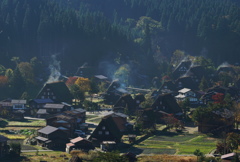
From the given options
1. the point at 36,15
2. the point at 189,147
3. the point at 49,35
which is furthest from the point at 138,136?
the point at 36,15

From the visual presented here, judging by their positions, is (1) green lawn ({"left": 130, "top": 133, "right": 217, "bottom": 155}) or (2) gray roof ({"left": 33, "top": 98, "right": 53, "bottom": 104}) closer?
(1) green lawn ({"left": 130, "top": 133, "right": 217, "bottom": 155})

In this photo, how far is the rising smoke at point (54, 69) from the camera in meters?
112

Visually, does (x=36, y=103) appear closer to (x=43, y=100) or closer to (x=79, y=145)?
(x=43, y=100)

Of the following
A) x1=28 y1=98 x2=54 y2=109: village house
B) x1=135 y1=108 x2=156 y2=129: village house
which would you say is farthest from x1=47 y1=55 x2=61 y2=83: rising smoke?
x1=135 y1=108 x2=156 y2=129: village house

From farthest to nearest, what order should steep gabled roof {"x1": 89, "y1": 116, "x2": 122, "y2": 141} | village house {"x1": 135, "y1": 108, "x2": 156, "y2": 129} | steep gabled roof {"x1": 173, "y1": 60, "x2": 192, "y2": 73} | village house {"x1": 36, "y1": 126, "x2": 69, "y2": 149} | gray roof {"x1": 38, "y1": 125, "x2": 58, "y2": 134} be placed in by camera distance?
1. steep gabled roof {"x1": 173, "y1": 60, "x2": 192, "y2": 73}
2. village house {"x1": 135, "y1": 108, "x2": 156, "y2": 129}
3. steep gabled roof {"x1": 89, "y1": 116, "x2": 122, "y2": 141}
4. gray roof {"x1": 38, "y1": 125, "x2": 58, "y2": 134}
5. village house {"x1": 36, "y1": 126, "x2": 69, "y2": 149}

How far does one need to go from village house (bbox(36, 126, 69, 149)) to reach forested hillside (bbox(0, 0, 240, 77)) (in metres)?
47.4

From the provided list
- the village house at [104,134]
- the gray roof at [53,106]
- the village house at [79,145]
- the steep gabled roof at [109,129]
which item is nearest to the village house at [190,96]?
the gray roof at [53,106]

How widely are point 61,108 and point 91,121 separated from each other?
6.76m

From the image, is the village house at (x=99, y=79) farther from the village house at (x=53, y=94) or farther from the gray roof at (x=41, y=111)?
the gray roof at (x=41, y=111)

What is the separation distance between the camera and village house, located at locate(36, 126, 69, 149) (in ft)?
222

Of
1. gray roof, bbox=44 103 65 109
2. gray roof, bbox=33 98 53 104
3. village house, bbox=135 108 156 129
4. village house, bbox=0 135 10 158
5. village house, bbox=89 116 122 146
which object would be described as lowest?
village house, bbox=0 135 10 158

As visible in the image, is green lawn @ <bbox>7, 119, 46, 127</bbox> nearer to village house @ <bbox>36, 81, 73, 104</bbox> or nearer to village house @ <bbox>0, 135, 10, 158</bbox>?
village house @ <bbox>36, 81, 73, 104</bbox>

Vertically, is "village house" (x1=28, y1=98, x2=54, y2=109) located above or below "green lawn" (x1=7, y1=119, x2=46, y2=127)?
above

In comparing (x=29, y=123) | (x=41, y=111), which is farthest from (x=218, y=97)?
(x=29, y=123)
